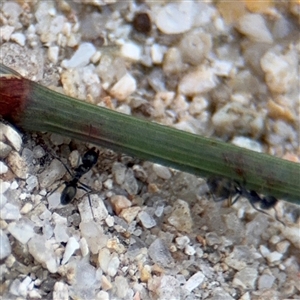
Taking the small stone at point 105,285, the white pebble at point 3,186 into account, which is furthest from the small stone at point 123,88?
the small stone at point 105,285

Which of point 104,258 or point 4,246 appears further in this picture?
point 104,258

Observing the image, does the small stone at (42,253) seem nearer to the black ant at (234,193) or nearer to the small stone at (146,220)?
the small stone at (146,220)

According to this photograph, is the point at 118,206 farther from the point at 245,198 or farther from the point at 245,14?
the point at 245,14

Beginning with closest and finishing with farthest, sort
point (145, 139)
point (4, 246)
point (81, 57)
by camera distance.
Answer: point (4, 246)
point (145, 139)
point (81, 57)

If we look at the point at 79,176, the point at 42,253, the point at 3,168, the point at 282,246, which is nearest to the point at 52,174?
the point at 79,176

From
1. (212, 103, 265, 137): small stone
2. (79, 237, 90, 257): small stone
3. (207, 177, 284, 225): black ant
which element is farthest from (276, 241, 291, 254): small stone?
(79, 237, 90, 257): small stone

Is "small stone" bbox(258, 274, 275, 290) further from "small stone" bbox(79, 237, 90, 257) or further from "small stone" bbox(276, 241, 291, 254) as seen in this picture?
"small stone" bbox(79, 237, 90, 257)

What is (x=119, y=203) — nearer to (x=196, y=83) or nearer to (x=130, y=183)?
(x=130, y=183)
